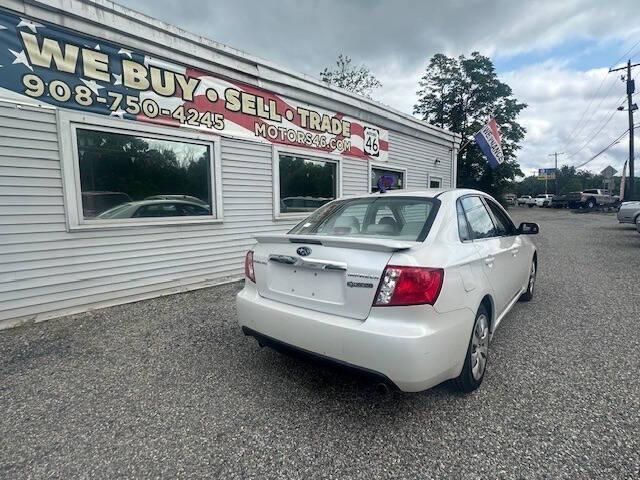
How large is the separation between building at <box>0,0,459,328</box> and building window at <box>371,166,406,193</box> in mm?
2411

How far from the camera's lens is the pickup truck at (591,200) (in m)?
29.8

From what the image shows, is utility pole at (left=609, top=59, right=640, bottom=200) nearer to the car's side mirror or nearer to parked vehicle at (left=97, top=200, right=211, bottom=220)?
the car's side mirror

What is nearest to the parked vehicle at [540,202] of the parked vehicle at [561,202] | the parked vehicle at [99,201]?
the parked vehicle at [561,202]

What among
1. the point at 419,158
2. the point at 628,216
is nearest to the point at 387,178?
the point at 419,158

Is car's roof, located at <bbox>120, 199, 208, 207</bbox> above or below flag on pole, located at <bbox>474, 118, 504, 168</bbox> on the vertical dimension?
below

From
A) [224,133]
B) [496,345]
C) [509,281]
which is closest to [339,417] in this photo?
[496,345]

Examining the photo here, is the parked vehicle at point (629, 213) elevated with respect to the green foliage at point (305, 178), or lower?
lower

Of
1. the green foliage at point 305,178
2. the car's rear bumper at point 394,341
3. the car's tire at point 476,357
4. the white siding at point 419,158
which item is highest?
the white siding at point 419,158

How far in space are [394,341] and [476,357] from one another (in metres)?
1.00

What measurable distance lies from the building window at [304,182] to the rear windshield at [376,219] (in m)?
3.75

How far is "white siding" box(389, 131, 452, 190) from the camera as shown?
9.81 m

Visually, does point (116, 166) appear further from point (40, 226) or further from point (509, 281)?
point (509, 281)

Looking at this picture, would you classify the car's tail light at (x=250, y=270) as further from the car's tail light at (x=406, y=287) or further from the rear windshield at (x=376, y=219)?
the car's tail light at (x=406, y=287)

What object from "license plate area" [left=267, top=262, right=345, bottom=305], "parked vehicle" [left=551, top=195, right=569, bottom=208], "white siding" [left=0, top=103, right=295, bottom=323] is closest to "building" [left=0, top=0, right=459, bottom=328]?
"white siding" [left=0, top=103, right=295, bottom=323]
